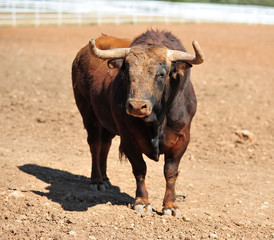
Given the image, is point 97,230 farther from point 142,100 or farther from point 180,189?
point 180,189

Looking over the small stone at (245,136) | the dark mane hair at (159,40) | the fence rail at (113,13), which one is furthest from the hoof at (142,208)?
the fence rail at (113,13)

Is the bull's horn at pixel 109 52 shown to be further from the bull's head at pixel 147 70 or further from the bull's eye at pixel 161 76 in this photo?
the bull's eye at pixel 161 76

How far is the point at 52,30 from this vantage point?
A: 2902cm

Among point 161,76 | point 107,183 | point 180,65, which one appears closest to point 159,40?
point 180,65

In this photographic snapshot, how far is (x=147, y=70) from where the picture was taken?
18.4ft

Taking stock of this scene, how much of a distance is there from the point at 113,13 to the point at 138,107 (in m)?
32.2

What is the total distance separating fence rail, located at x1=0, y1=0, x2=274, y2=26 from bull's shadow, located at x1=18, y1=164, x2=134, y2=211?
80.4ft

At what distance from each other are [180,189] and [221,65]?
10816 mm

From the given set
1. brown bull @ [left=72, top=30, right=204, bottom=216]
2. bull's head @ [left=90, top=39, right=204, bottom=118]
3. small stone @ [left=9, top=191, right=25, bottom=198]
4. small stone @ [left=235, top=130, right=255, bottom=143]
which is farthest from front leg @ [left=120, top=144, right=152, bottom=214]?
small stone @ [left=235, top=130, right=255, bottom=143]

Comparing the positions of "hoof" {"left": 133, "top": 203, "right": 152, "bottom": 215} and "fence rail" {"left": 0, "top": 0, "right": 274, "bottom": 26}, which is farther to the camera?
"fence rail" {"left": 0, "top": 0, "right": 274, "bottom": 26}

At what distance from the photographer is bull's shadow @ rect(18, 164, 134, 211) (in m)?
6.67

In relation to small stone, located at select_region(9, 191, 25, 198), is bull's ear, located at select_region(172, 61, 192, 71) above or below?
above

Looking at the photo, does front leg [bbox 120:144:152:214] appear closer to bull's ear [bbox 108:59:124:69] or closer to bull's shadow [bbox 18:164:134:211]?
bull's shadow [bbox 18:164:134:211]

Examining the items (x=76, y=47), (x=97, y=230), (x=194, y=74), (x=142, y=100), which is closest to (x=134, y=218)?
(x=97, y=230)
